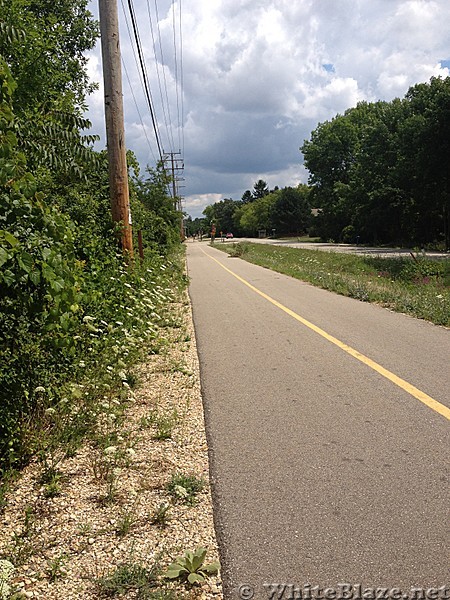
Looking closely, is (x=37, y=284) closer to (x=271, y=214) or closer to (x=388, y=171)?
(x=388, y=171)

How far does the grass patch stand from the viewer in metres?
10.9

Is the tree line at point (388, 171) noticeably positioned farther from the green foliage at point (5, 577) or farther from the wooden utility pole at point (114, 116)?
the green foliage at point (5, 577)

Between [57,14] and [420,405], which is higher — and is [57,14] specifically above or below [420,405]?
above

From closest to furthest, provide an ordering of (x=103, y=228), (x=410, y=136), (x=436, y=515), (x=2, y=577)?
(x=2, y=577), (x=436, y=515), (x=103, y=228), (x=410, y=136)

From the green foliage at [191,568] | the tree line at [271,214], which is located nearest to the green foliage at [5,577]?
the green foliage at [191,568]

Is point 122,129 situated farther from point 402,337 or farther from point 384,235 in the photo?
point 384,235

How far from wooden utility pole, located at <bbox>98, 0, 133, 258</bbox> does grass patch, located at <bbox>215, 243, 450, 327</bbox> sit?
239 inches

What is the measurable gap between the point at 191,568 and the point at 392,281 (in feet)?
57.7

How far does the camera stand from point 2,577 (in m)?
2.47

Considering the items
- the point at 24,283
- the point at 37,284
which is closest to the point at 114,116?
the point at 24,283

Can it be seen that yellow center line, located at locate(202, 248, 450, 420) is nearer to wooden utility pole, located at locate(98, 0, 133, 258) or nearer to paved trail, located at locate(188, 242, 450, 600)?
paved trail, located at locate(188, 242, 450, 600)

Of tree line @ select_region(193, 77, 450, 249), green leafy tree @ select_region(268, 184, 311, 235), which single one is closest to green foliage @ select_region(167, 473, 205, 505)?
tree line @ select_region(193, 77, 450, 249)

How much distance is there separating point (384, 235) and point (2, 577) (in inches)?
2154

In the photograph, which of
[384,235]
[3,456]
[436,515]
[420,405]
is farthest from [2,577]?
[384,235]
